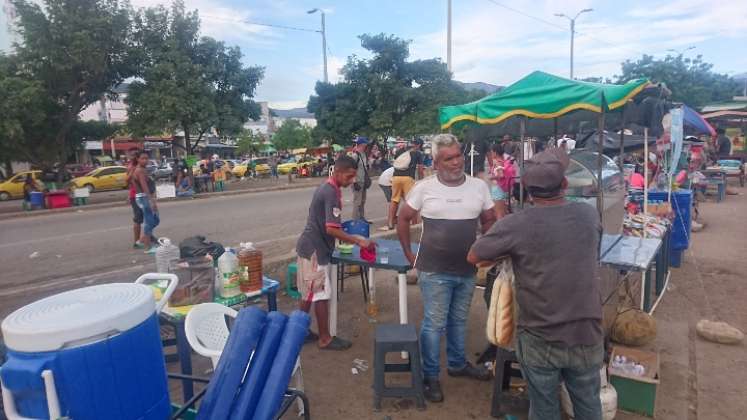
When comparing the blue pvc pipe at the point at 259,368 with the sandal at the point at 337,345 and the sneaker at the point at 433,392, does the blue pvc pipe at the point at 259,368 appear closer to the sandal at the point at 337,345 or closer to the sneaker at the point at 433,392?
the sneaker at the point at 433,392

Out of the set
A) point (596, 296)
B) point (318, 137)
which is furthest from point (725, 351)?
point (318, 137)

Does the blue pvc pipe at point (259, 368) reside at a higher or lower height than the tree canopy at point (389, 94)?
lower

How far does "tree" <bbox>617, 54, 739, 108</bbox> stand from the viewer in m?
27.4

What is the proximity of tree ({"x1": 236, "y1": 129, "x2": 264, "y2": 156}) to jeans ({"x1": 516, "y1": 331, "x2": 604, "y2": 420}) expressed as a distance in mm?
45745

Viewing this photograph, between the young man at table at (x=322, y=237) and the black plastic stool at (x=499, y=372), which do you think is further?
the young man at table at (x=322, y=237)

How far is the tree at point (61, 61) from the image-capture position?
49.6 feet

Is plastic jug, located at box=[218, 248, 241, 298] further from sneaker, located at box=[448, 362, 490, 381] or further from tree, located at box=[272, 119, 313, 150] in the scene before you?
tree, located at box=[272, 119, 313, 150]

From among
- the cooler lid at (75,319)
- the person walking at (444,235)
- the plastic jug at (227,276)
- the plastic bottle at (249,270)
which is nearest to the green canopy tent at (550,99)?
the person walking at (444,235)

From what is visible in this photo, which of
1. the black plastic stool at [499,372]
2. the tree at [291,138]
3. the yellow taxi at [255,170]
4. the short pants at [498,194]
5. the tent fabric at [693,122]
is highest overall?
the tree at [291,138]

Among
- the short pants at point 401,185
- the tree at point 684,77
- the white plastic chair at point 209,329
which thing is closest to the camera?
the white plastic chair at point 209,329

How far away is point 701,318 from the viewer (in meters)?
4.83

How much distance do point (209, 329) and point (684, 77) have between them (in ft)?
109

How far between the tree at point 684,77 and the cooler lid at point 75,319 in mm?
31115

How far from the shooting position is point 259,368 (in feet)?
7.23
